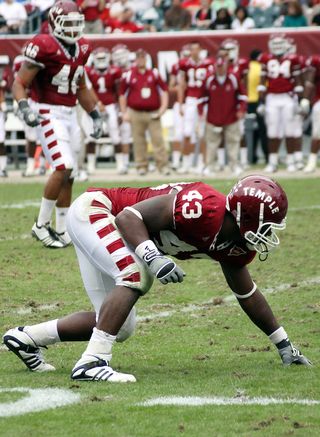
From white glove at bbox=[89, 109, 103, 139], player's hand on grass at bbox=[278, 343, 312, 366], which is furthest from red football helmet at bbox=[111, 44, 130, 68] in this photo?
player's hand on grass at bbox=[278, 343, 312, 366]

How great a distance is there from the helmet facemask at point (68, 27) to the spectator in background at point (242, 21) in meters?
9.27

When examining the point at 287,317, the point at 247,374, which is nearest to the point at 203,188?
the point at 247,374

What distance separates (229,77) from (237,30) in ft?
7.70

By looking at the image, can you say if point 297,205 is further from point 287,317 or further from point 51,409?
point 51,409

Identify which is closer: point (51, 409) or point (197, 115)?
point (51, 409)

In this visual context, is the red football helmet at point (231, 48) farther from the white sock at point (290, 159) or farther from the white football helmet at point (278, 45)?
the white sock at point (290, 159)

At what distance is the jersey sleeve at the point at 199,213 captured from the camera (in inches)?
170

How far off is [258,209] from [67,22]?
461 centimetres

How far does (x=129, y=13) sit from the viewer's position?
1775 cm

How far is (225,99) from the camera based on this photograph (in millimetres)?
14734

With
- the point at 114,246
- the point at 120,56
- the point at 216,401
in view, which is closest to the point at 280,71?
the point at 120,56

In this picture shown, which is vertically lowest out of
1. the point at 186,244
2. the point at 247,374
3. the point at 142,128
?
the point at 142,128

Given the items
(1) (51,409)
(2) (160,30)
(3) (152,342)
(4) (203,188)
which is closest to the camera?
(1) (51,409)

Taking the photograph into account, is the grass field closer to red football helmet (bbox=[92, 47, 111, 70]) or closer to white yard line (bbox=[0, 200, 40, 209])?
white yard line (bbox=[0, 200, 40, 209])
